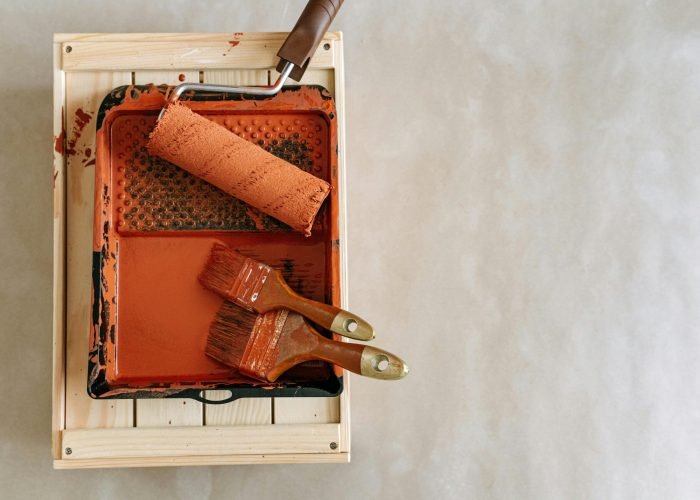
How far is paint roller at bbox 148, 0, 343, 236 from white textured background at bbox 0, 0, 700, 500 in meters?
0.20

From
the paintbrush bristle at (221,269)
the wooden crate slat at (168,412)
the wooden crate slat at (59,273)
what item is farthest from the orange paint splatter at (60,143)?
the wooden crate slat at (168,412)

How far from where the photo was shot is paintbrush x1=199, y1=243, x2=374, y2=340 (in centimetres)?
70

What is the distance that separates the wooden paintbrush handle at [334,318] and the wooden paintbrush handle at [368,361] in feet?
0.05

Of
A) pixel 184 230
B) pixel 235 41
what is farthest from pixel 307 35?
pixel 184 230

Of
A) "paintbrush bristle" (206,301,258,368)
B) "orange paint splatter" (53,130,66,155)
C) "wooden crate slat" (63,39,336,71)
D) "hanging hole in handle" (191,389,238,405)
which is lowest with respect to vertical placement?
"hanging hole in handle" (191,389,238,405)

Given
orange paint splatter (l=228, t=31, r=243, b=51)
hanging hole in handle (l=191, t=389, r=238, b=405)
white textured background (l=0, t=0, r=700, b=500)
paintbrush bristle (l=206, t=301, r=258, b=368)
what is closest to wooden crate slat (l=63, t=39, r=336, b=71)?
orange paint splatter (l=228, t=31, r=243, b=51)

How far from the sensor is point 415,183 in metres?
0.93

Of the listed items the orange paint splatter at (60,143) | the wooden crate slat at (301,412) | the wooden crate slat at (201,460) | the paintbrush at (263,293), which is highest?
the orange paint splatter at (60,143)

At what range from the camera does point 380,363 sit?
689mm

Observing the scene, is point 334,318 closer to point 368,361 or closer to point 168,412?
point 368,361

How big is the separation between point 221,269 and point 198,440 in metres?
0.22

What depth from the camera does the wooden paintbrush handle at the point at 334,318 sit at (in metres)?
0.70

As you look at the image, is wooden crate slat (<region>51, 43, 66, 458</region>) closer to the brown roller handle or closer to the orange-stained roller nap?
the orange-stained roller nap

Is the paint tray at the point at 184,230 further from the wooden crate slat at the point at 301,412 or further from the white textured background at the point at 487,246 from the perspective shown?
the white textured background at the point at 487,246
